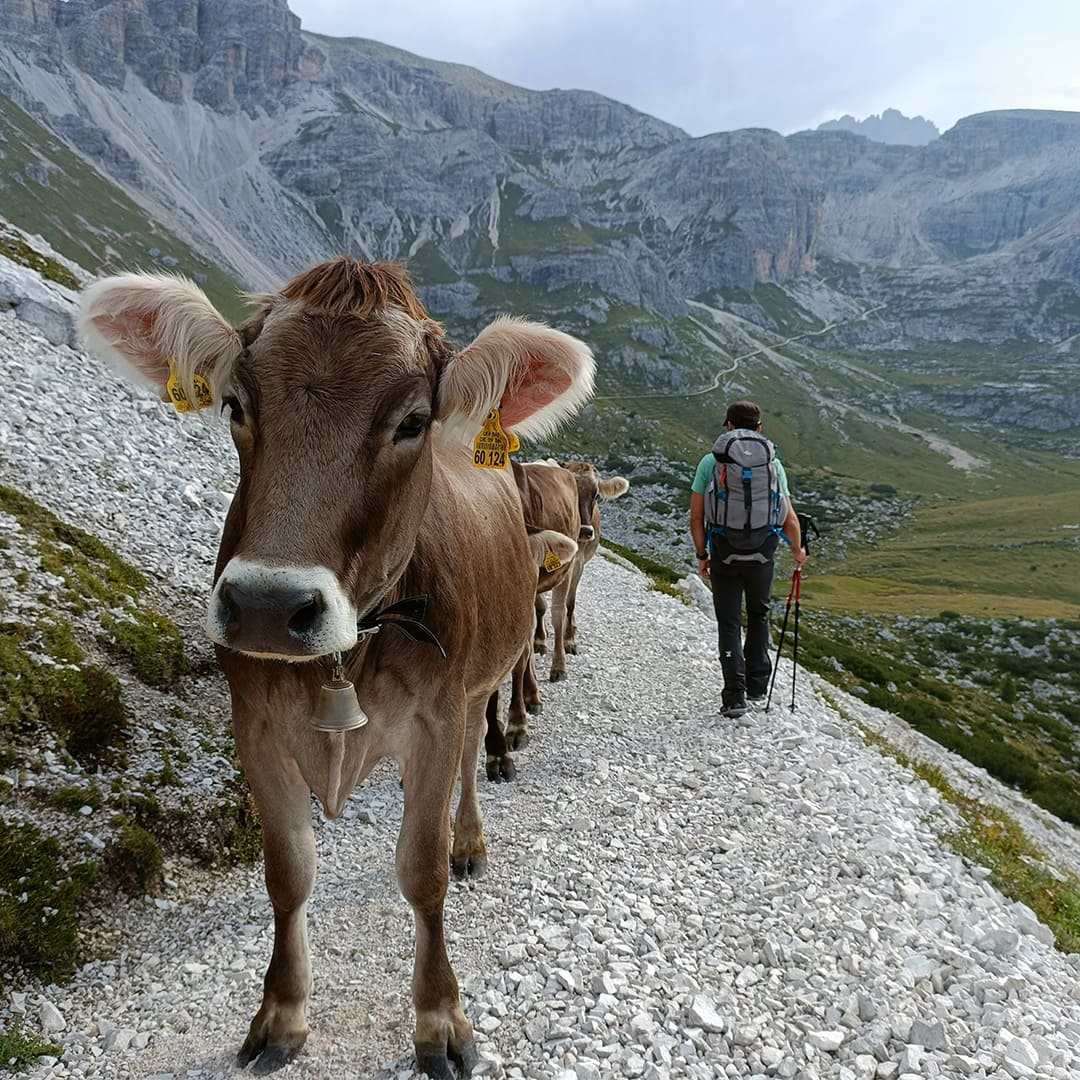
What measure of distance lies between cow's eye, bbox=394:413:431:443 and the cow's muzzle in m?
0.87

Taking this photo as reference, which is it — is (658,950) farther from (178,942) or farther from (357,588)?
(357,588)

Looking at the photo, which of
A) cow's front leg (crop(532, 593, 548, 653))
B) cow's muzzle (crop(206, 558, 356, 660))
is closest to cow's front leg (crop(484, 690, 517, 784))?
cow's front leg (crop(532, 593, 548, 653))

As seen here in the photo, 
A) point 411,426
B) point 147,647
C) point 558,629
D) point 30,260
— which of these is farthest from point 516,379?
point 30,260

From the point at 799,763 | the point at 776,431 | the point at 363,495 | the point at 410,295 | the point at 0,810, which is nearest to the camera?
the point at 363,495

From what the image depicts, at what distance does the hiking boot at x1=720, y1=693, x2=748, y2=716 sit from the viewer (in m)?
10.2

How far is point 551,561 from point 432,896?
19.9 ft

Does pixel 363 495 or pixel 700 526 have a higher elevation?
pixel 363 495

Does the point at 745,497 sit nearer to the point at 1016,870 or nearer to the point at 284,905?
the point at 1016,870

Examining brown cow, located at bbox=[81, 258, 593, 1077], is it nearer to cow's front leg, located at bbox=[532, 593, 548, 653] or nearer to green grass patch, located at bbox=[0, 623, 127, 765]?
green grass patch, located at bbox=[0, 623, 127, 765]

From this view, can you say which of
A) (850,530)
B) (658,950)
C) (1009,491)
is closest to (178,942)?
(658,950)

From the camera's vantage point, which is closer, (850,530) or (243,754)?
(243,754)

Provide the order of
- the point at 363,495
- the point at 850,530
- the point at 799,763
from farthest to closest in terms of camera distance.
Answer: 1. the point at 850,530
2. the point at 799,763
3. the point at 363,495

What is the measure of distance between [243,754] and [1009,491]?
181 metres

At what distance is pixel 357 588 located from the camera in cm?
327
